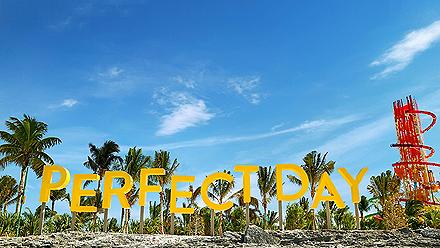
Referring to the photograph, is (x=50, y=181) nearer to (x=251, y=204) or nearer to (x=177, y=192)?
(x=177, y=192)

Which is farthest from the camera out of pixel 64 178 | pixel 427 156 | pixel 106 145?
pixel 427 156

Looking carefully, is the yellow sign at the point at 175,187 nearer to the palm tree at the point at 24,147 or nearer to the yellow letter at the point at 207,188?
the yellow letter at the point at 207,188

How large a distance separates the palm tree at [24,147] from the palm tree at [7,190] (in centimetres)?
963

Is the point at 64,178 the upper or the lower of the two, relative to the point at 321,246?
upper

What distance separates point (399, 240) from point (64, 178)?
1929 centimetres

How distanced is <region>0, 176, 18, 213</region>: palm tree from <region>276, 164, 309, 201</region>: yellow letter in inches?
1282

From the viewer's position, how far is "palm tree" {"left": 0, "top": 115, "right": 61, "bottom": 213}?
127ft

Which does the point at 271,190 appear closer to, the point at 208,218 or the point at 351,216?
the point at 208,218

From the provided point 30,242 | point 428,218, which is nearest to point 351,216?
point 428,218

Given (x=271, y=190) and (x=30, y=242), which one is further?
(x=271, y=190)

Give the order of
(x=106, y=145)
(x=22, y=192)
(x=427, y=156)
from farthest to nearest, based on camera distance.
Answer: (x=427, y=156) < (x=106, y=145) < (x=22, y=192)

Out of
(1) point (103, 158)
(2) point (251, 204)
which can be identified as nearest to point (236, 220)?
(2) point (251, 204)

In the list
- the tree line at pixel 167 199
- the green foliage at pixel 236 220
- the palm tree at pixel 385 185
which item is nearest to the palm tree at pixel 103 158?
the tree line at pixel 167 199

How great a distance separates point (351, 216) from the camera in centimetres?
5472
